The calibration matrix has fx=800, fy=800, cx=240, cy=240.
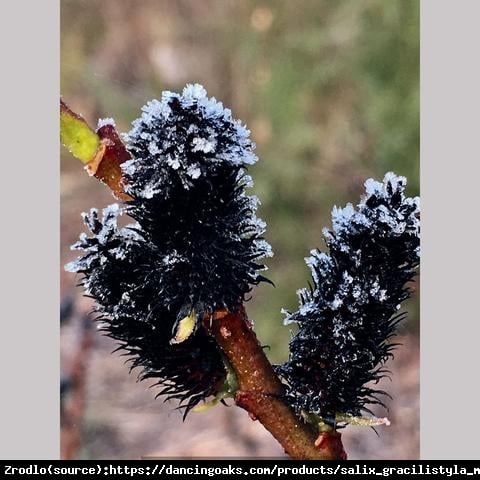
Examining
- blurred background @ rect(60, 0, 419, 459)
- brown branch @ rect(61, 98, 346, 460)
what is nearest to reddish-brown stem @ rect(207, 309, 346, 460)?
brown branch @ rect(61, 98, 346, 460)

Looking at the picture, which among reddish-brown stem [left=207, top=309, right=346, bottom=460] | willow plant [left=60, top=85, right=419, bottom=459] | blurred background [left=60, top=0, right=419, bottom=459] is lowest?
reddish-brown stem [left=207, top=309, right=346, bottom=460]

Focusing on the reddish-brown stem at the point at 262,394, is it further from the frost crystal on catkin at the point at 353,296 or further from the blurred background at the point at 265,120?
the blurred background at the point at 265,120

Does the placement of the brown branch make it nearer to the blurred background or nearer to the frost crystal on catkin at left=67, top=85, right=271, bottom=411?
the frost crystal on catkin at left=67, top=85, right=271, bottom=411

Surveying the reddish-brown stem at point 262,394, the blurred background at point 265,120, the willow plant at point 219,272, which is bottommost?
the reddish-brown stem at point 262,394

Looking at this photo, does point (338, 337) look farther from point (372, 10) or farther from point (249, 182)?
point (372, 10)

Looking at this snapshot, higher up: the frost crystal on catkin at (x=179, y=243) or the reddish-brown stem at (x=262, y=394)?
the frost crystal on catkin at (x=179, y=243)

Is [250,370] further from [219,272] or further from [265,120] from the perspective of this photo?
[265,120]

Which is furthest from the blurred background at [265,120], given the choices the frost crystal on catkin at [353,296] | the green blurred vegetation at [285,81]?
the frost crystal on catkin at [353,296]
